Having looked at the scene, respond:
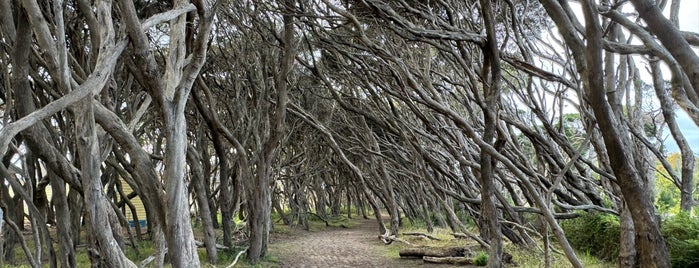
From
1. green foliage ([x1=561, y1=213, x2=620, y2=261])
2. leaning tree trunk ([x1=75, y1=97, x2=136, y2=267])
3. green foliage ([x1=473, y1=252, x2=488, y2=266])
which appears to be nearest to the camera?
leaning tree trunk ([x1=75, y1=97, x2=136, y2=267])

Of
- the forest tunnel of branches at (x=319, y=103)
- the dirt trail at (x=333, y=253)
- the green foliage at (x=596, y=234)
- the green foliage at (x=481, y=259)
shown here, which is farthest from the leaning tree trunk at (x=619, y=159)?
the dirt trail at (x=333, y=253)

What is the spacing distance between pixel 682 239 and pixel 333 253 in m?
6.48

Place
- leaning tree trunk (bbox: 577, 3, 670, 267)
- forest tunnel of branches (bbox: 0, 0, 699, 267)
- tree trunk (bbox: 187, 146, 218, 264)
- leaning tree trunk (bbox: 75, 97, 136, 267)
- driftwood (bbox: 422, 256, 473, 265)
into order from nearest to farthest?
leaning tree trunk (bbox: 577, 3, 670, 267), forest tunnel of branches (bbox: 0, 0, 699, 267), leaning tree trunk (bbox: 75, 97, 136, 267), tree trunk (bbox: 187, 146, 218, 264), driftwood (bbox: 422, 256, 473, 265)

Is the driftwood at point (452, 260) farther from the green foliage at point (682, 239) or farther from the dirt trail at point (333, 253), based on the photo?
the green foliage at point (682, 239)

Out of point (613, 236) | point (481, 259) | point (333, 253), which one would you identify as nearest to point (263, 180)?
point (333, 253)

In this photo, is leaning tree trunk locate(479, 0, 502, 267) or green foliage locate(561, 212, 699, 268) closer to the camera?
leaning tree trunk locate(479, 0, 502, 267)

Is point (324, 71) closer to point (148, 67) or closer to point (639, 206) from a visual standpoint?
point (148, 67)

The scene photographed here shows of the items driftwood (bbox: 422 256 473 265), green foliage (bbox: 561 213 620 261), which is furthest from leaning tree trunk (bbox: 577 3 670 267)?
driftwood (bbox: 422 256 473 265)

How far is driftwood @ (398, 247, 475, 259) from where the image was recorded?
8551mm

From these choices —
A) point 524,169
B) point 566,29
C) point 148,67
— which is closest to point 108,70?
point 148,67

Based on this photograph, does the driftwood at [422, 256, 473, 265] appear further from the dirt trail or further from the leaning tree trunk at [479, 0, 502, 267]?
the leaning tree trunk at [479, 0, 502, 267]

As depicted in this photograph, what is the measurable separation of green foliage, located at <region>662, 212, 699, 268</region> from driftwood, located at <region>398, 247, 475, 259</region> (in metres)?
3.24

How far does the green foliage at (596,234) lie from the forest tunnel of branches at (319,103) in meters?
0.30

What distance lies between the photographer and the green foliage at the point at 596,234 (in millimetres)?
7070
